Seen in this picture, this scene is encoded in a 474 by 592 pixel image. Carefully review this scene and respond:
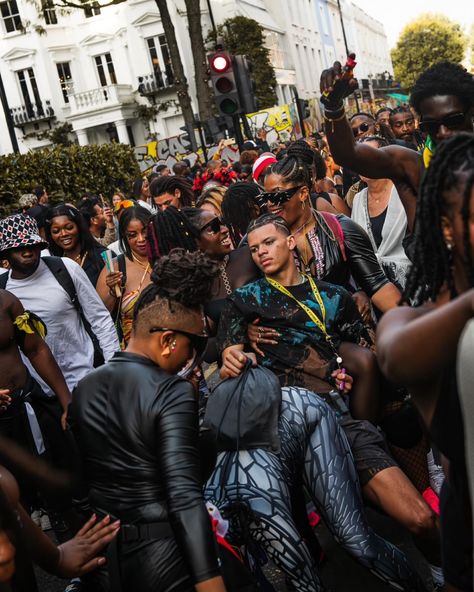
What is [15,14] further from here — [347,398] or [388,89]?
[347,398]

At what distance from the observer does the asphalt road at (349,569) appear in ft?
13.5

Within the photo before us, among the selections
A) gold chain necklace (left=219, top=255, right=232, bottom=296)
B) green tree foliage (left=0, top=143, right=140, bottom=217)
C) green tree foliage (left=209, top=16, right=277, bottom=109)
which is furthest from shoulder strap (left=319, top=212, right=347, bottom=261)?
green tree foliage (left=209, top=16, right=277, bottom=109)

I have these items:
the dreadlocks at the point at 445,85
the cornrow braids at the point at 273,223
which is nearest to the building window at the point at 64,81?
the dreadlocks at the point at 445,85

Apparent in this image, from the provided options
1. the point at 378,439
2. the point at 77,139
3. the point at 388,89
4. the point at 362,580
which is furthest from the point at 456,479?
the point at 388,89

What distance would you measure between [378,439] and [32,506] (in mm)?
2476

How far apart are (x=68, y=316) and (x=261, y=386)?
247 cm

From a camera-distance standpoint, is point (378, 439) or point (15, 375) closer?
point (378, 439)

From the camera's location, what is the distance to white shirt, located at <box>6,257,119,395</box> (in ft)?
18.4

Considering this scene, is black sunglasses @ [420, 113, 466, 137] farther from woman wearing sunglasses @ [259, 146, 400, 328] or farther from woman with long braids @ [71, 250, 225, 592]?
woman with long braids @ [71, 250, 225, 592]

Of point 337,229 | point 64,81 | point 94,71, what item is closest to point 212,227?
point 337,229

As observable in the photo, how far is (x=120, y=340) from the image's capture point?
6.04 m

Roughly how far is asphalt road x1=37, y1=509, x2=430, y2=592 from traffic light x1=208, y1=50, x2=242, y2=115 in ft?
34.1

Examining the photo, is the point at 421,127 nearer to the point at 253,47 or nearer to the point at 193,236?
the point at 193,236

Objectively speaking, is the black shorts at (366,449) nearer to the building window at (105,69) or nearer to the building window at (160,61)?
the building window at (160,61)
